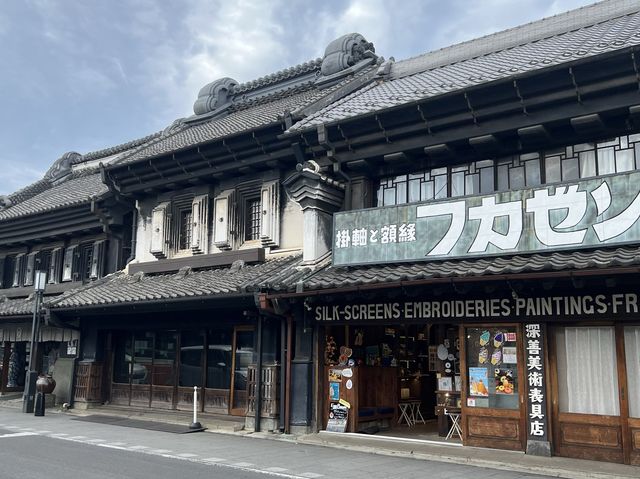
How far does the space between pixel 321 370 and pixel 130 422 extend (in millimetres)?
5809

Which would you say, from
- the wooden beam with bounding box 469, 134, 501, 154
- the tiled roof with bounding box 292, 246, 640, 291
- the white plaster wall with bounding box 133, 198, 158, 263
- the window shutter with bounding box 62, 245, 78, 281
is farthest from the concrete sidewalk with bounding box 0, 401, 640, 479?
the window shutter with bounding box 62, 245, 78, 281

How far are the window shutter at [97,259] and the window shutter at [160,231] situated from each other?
9.89 ft

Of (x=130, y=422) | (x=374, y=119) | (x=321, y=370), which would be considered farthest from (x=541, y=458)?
(x=130, y=422)

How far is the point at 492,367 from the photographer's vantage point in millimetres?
11969

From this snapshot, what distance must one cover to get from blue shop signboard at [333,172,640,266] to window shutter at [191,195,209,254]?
5559mm

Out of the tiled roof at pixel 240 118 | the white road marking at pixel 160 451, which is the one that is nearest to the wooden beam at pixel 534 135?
the tiled roof at pixel 240 118

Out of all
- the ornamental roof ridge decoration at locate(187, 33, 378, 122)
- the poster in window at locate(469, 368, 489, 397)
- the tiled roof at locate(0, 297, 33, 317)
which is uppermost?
the ornamental roof ridge decoration at locate(187, 33, 378, 122)

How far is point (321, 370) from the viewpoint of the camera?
14.1 meters

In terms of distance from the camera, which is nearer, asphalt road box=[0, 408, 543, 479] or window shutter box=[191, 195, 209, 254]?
asphalt road box=[0, 408, 543, 479]

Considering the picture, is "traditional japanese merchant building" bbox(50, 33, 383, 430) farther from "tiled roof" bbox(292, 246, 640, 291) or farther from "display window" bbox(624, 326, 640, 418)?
"display window" bbox(624, 326, 640, 418)

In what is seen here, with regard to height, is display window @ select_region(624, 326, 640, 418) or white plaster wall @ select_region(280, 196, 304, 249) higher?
white plaster wall @ select_region(280, 196, 304, 249)

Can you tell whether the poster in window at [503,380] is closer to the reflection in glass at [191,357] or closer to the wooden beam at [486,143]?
the wooden beam at [486,143]

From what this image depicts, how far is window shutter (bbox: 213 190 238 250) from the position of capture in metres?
17.3

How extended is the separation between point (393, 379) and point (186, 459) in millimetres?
6291
